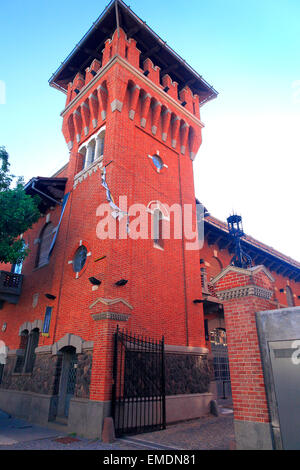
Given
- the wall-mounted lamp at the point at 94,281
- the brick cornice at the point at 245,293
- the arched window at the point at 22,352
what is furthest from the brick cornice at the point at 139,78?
the arched window at the point at 22,352

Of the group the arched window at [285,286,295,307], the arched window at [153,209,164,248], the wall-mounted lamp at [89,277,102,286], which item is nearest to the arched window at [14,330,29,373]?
the wall-mounted lamp at [89,277,102,286]

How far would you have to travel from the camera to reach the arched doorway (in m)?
10.8

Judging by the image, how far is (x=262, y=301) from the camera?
6.43m

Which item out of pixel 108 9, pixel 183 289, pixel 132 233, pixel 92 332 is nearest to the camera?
pixel 92 332

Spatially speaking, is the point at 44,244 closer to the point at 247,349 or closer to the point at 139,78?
the point at 139,78

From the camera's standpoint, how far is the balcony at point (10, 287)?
16000 mm

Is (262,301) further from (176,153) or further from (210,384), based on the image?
(176,153)

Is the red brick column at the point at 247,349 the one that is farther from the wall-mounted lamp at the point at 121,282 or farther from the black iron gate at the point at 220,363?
the black iron gate at the point at 220,363

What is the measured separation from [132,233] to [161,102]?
25.5 feet

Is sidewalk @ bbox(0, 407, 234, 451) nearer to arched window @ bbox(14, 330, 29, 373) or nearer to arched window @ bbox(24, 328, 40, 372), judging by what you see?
arched window @ bbox(24, 328, 40, 372)

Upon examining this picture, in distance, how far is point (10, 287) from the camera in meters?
16.1

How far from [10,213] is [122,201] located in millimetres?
4499

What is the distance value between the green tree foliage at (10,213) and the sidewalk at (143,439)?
6251 millimetres
